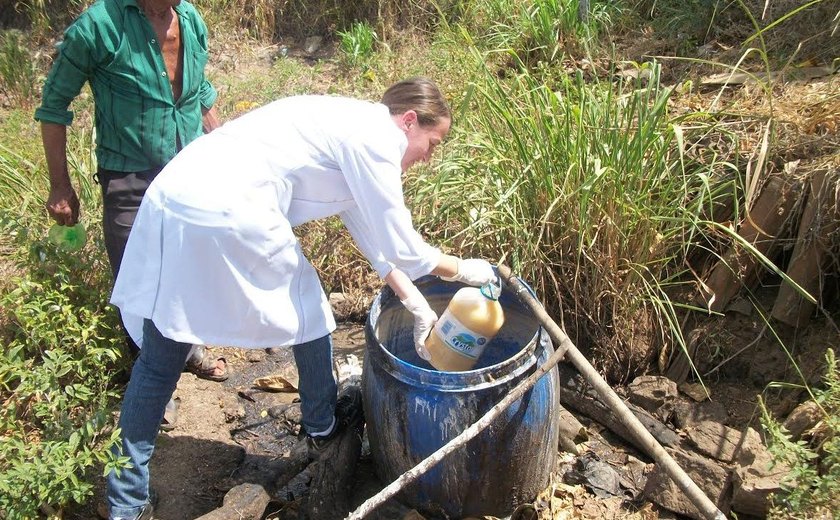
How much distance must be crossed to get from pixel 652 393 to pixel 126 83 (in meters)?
2.36

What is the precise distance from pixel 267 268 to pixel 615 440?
1667 millimetres

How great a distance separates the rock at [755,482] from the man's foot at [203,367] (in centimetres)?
214

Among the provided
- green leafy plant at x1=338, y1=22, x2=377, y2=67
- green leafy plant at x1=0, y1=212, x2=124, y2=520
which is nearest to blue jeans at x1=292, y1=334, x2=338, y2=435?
green leafy plant at x1=0, y1=212, x2=124, y2=520

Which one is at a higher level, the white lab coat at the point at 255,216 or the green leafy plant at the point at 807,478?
the white lab coat at the point at 255,216

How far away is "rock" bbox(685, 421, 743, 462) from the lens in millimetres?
2979

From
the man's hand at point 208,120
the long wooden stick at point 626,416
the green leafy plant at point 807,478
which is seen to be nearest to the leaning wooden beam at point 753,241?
the green leafy plant at point 807,478

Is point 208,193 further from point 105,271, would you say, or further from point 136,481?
point 105,271

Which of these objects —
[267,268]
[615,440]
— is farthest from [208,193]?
[615,440]

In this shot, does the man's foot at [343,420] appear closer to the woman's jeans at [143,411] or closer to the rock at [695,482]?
the woman's jeans at [143,411]

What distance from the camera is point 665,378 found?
10.7 feet

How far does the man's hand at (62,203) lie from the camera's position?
110 inches

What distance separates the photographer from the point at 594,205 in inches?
121

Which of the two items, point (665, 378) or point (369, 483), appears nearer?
point (369, 483)

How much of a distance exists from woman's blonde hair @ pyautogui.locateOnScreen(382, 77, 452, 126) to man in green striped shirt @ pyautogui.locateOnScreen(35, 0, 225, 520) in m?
0.94
